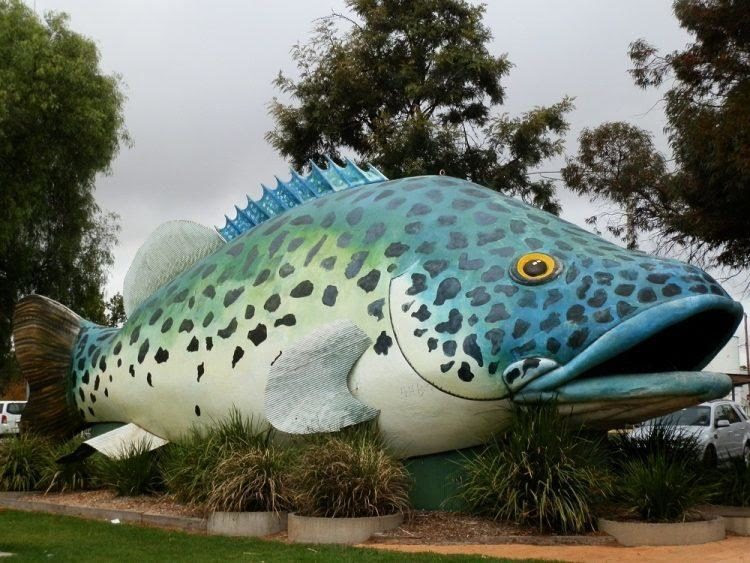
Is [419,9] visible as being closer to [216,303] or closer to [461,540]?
[216,303]

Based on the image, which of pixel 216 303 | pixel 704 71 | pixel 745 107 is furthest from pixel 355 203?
pixel 704 71

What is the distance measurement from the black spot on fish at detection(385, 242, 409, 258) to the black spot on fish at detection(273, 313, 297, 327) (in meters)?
1.18

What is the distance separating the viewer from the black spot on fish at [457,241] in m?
9.09

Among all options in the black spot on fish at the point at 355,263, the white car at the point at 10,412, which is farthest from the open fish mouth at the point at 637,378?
the white car at the point at 10,412

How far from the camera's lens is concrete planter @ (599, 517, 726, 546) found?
7867 mm

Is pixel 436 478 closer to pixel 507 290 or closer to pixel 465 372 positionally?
pixel 465 372

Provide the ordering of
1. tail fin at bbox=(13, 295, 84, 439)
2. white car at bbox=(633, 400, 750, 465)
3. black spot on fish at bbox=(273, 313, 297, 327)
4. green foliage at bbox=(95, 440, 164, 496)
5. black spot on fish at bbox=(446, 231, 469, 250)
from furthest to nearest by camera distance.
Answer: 1. white car at bbox=(633, 400, 750, 465)
2. tail fin at bbox=(13, 295, 84, 439)
3. green foliage at bbox=(95, 440, 164, 496)
4. black spot on fish at bbox=(273, 313, 297, 327)
5. black spot on fish at bbox=(446, 231, 469, 250)

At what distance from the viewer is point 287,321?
31.3 feet

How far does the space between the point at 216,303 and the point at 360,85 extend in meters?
13.1

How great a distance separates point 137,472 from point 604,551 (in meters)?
5.71

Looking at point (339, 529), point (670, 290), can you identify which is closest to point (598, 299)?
point (670, 290)

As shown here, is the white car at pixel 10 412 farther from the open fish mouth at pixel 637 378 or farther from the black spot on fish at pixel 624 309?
the black spot on fish at pixel 624 309

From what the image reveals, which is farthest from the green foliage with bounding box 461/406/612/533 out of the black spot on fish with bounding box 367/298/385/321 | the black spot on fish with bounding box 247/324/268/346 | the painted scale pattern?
the black spot on fish with bounding box 247/324/268/346

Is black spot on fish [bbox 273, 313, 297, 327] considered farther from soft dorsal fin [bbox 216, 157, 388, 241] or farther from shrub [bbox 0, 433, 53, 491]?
shrub [bbox 0, 433, 53, 491]
